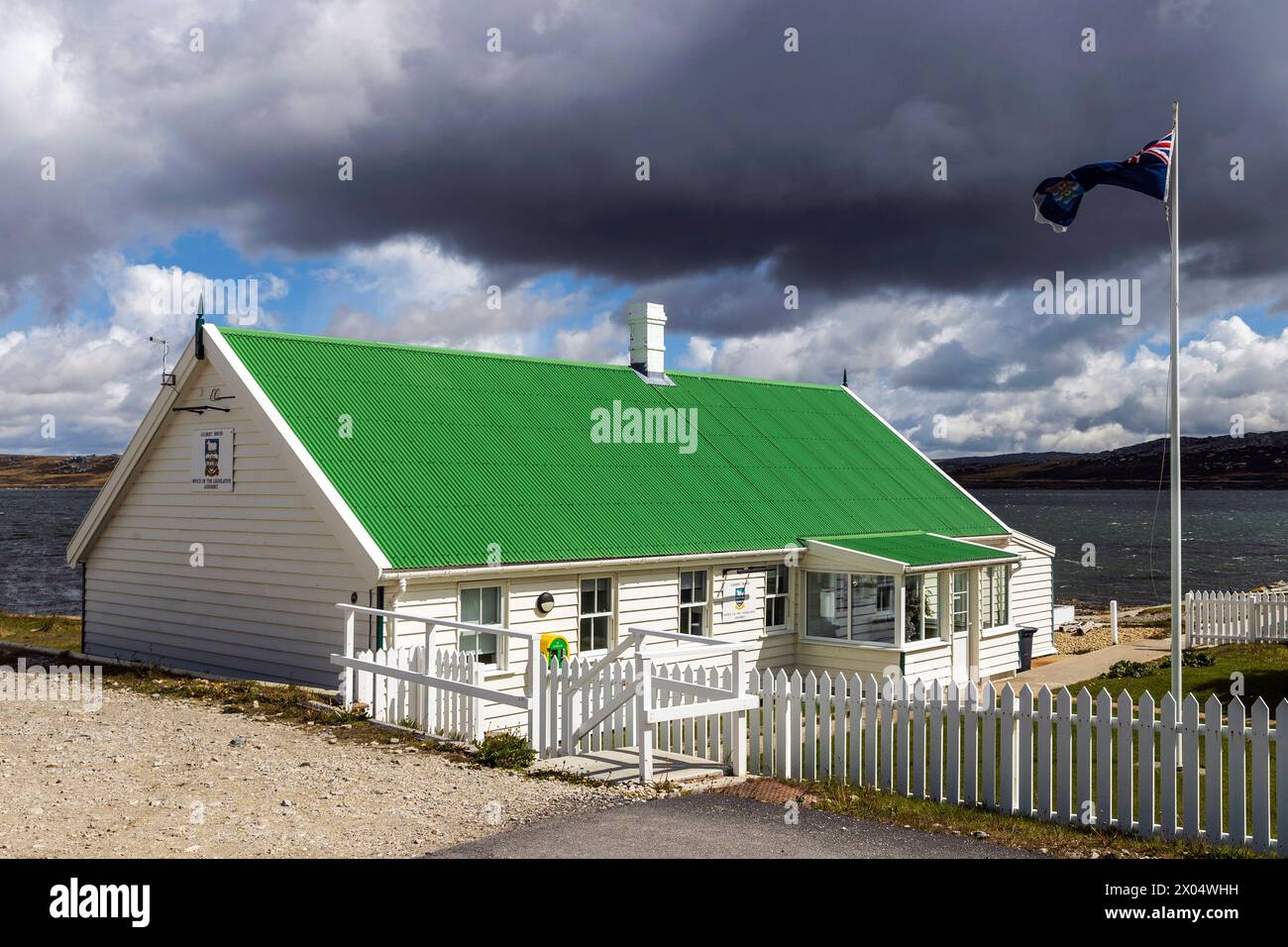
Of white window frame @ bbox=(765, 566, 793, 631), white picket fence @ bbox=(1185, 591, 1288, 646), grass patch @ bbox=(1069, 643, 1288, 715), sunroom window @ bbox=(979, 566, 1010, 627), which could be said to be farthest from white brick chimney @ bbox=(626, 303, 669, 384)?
white picket fence @ bbox=(1185, 591, 1288, 646)

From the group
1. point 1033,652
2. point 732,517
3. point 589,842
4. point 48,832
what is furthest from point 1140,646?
point 48,832

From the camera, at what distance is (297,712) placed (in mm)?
14688

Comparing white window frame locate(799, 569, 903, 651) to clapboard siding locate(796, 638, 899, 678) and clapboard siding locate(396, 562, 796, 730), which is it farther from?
clapboard siding locate(396, 562, 796, 730)

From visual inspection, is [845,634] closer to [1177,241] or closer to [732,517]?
[732,517]

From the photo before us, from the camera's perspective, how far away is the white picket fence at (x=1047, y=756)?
32.6 feet

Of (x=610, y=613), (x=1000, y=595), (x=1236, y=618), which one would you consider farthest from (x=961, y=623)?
(x=610, y=613)

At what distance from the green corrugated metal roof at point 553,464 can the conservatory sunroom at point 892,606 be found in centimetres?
113

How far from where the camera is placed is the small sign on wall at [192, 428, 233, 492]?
1841 cm

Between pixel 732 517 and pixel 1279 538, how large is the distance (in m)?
131

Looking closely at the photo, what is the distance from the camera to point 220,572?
18672 mm

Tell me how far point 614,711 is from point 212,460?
9.34 metres

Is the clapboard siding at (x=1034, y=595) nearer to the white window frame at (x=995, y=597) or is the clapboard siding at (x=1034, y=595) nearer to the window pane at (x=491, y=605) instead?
the white window frame at (x=995, y=597)

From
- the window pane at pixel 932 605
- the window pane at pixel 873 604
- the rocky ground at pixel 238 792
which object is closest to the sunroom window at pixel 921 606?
the window pane at pixel 932 605

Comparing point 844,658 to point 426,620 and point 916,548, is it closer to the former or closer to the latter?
point 916,548
